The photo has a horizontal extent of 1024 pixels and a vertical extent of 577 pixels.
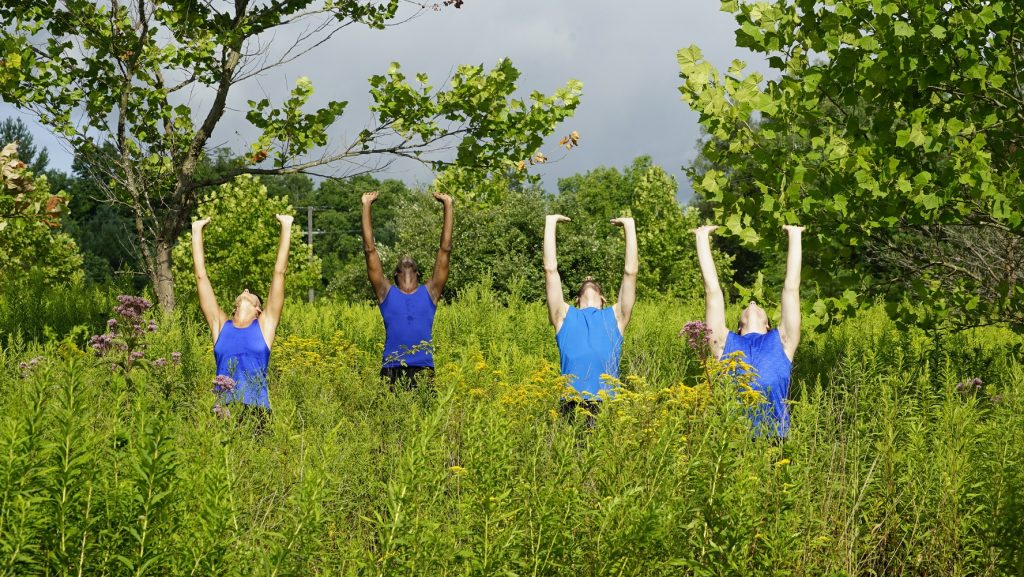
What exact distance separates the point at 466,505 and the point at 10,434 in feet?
4.58

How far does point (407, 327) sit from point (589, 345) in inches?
62.5

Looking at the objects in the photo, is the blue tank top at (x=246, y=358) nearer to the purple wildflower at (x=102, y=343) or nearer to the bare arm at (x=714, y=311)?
the purple wildflower at (x=102, y=343)

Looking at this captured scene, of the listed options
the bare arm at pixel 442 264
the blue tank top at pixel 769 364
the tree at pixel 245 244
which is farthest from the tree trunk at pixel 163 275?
the tree at pixel 245 244

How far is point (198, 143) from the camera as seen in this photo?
32.1 feet

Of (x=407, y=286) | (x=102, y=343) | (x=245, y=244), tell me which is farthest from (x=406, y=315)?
(x=245, y=244)

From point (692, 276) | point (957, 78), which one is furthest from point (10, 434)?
point (692, 276)

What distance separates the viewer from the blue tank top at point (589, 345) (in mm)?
5418

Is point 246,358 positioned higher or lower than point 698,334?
lower

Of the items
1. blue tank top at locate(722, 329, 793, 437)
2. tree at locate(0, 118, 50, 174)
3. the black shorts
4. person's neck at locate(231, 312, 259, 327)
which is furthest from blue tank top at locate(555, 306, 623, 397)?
tree at locate(0, 118, 50, 174)

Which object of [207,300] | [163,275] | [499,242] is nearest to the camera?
[207,300]

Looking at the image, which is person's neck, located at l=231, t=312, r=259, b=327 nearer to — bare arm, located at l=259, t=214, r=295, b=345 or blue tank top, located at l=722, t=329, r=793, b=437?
bare arm, located at l=259, t=214, r=295, b=345

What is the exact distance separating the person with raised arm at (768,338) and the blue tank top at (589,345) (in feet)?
2.03

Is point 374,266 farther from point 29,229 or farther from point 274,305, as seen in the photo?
point 29,229

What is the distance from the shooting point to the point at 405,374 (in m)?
6.40
